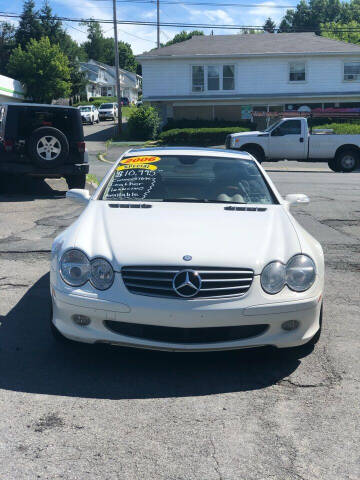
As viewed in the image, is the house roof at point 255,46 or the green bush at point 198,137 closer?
the green bush at point 198,137

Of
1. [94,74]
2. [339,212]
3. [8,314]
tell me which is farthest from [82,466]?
[94,74]

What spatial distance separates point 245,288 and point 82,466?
1582 millimetres

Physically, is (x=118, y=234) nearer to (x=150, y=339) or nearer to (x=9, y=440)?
(x=150, y=339)

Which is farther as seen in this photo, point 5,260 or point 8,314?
point 5,260

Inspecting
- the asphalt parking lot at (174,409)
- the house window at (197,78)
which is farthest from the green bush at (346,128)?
the asphalt parking lot at (174,409)

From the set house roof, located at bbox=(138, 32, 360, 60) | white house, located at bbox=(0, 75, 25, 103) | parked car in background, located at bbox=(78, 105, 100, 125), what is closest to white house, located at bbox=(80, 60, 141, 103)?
parked car in background, located at bbox=(78, 105, 100, 125)

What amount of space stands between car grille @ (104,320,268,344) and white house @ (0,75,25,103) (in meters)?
40.1

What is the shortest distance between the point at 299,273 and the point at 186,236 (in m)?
0.85

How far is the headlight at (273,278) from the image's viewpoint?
396cm

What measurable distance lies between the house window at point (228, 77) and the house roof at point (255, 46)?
106 cm

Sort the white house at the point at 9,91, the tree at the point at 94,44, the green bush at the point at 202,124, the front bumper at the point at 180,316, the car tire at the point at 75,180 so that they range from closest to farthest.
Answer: the front bumper at the point at 180,316
the car tire at the point at 75,180
the green bush at the point at 202,124
the white house at the point at 9,91
the tree at the point at 94,44

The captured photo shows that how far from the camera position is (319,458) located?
3.02 metres

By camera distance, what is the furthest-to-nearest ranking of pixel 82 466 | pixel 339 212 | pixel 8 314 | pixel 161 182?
pixel 339 212 < pixel 161 182 < pixel 8 314 < pixel 82 466

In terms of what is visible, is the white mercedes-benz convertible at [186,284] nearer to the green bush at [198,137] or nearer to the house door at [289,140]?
the house door at [289,140]
